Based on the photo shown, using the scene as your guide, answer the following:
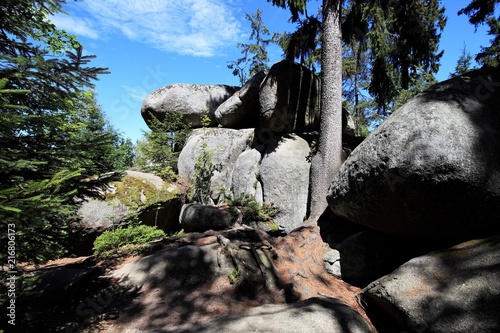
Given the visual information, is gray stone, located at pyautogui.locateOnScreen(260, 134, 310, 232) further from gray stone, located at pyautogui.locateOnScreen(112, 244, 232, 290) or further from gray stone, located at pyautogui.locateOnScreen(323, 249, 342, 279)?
gray stone, located at pyautogui.locateOnScreen(112, 244, 232, 290)

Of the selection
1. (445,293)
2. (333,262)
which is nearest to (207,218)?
(333,262)

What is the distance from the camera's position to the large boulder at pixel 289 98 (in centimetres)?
993

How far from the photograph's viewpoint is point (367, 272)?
5711mm

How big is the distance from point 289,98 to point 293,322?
26.9 ft

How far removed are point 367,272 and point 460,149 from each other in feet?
10.2

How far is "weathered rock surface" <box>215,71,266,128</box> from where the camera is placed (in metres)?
11.6

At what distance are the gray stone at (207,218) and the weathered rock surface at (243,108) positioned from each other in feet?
18.6

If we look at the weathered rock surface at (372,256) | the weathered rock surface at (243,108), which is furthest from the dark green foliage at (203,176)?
the weathered rock surface at (372,256)

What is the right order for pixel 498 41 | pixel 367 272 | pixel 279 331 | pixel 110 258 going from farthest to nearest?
pixel 498 41, pixel 110 258, pixel 367 272, pixel 279 331

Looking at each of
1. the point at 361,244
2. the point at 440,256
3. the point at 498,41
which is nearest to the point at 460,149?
the point at 440,256

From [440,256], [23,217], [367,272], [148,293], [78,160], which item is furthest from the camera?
[367,272]

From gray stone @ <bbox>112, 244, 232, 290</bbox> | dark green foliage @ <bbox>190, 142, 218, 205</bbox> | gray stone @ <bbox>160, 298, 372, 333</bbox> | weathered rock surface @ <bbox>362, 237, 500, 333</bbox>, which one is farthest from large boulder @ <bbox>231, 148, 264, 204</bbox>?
gray stone @ <bbox>160, 298, 372, 333</bbox>

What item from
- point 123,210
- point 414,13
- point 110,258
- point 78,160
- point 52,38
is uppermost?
point 414,13

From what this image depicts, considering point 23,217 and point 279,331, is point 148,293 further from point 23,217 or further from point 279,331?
point 23,217
